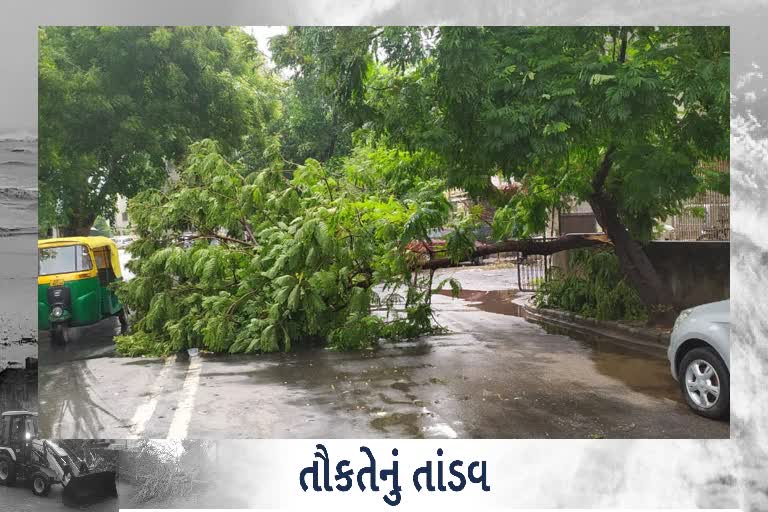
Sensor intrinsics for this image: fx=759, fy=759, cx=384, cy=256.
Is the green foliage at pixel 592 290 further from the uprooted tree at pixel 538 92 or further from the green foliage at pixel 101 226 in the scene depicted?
the green foliage at pixel 101 226

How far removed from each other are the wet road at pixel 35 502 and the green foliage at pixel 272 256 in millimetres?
3851

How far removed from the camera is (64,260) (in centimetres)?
888

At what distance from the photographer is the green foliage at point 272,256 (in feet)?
30.5

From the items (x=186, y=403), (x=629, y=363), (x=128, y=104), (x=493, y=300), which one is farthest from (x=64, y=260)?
(x=493, y=300)

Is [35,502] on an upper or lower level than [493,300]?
lower

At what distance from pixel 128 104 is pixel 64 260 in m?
1.98

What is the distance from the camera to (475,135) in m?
7.74

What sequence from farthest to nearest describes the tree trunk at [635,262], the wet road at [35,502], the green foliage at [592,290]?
1. the green foliage at [592,290]
2. the tree trunk at [635,262]
3. the wet road at [35,502]

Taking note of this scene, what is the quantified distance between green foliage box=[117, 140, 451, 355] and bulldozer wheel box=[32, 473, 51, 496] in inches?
148

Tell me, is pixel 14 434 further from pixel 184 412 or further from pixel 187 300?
pixel 187 300

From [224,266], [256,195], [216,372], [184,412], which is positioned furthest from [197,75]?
[184,412]

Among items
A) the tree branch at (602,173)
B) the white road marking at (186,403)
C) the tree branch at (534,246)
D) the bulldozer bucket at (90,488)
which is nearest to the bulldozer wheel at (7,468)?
the bulldozer bucket at (90,488)

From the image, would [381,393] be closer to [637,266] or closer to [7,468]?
[7,468]

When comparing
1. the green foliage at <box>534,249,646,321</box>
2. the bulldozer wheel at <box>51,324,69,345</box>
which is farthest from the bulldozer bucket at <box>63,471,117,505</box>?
the green foliage at <box>534,249,646,321</box>
